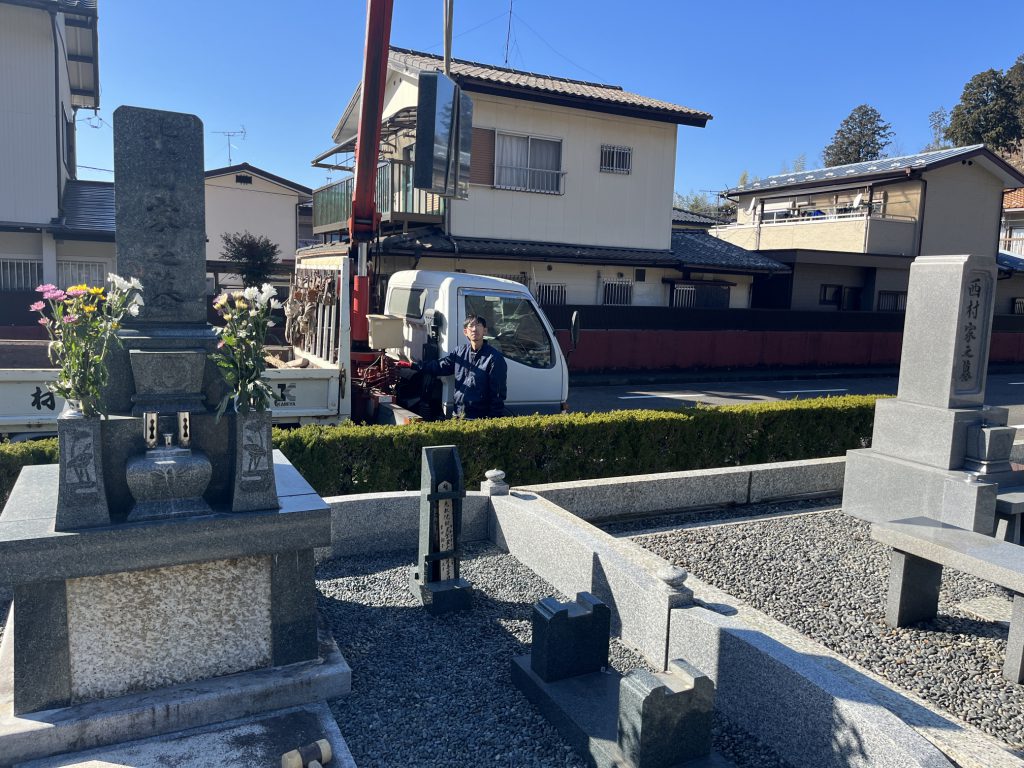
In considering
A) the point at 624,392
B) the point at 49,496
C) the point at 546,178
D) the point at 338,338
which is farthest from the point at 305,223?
the point at 49,496

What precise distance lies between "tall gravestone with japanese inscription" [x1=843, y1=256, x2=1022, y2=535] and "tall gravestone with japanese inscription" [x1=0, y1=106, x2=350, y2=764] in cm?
566

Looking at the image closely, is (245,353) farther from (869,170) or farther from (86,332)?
(869,170)

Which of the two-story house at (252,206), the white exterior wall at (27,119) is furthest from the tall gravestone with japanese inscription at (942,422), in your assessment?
the two-story house at (252,206)

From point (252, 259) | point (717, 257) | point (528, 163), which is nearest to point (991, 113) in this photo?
point (717, 257)

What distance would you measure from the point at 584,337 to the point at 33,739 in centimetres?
1728

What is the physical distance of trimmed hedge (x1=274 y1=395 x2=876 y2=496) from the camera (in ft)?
22.2

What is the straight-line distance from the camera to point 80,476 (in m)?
3.68

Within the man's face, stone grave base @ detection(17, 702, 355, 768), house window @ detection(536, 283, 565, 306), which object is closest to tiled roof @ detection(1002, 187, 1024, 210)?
house window @ detection(536, 283, 565, 306)

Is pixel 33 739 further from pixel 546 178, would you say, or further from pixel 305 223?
pixel 305 223

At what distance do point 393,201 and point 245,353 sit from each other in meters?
15.0

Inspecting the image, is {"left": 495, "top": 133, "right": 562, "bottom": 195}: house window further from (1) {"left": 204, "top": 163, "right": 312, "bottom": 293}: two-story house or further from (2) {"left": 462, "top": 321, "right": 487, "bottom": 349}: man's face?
(2) {"left": 462, "top": 321, "right": 487, "bottom": 349}: man's face

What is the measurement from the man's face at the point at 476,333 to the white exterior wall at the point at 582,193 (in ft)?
39.6

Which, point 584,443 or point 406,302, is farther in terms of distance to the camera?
point 406,302

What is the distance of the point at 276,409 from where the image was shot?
790 centimetres
